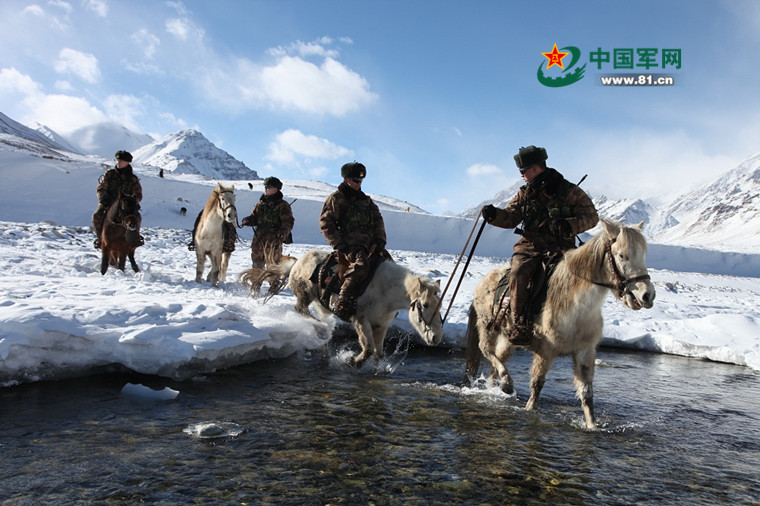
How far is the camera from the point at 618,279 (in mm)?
4016

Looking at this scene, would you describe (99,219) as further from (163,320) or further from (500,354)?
(500,354)

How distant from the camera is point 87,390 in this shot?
4.70m

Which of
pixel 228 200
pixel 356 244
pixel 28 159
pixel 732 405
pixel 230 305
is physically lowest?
pixel 732 405

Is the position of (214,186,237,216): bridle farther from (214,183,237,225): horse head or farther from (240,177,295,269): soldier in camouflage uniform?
(240,177,295,269): soldier in camouflage uniform

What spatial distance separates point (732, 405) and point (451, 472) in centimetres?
435

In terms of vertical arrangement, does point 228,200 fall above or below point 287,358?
above

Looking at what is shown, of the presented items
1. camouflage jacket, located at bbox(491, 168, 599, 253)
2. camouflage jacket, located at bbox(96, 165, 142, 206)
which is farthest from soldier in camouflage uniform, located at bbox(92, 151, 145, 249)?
camouflage jacket, located at bbox(491, 168, 599, 253)

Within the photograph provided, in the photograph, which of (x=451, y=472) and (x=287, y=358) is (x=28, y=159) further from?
(x=451, y=472)

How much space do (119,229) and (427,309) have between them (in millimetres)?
7392

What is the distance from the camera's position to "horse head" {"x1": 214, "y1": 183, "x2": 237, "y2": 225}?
9.77 m

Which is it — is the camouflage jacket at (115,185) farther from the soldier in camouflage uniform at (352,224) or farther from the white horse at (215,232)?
the soldier in camouflage uniform at (352,224)

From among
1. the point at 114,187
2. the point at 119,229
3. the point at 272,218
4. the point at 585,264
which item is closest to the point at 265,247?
the point at 272,218

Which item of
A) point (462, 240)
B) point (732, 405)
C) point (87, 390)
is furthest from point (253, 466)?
point (462, 240)

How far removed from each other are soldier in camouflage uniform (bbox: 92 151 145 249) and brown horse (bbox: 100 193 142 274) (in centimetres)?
12
